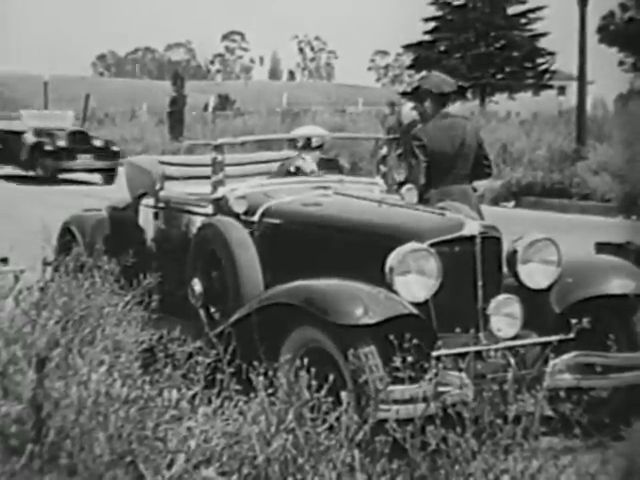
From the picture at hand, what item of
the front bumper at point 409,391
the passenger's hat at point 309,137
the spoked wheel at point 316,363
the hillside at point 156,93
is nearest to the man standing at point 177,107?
the hillside at point 156,93

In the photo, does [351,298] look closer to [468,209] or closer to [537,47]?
[468,209]

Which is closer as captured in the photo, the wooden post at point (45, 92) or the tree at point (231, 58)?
the tree at point (231, 58)

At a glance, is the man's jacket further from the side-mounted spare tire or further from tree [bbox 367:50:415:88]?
the side-mounted spare tire

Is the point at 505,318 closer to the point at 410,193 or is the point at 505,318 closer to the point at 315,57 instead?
the point at 410,193

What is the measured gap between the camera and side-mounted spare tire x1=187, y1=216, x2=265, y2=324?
6.44 ft

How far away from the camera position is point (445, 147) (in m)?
1.86

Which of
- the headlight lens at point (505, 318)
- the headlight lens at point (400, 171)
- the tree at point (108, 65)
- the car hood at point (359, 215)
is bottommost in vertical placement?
the headlight lens at point (505, 318)

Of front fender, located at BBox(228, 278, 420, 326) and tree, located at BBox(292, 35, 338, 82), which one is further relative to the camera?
tree, located at BBox(292, 35, 338, 82)

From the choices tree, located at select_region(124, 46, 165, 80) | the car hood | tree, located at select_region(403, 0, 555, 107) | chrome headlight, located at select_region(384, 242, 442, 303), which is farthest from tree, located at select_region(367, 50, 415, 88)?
tree, located at select_region(124, 46, 165, 80)

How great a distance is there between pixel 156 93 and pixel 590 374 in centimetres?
103

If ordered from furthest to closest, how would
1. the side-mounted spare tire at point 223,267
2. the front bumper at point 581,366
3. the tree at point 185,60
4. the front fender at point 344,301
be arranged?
the tree at point 185,60 → the side-mounted spare tire at point 223,267 → the front bumper at point 581,366 → the front fender at point 344,301

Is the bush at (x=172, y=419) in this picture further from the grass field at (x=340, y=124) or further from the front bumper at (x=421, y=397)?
the grass field at (x=340, y=124)

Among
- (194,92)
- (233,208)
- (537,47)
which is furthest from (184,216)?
(537,47)

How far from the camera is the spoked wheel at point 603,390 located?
189 centimetres
